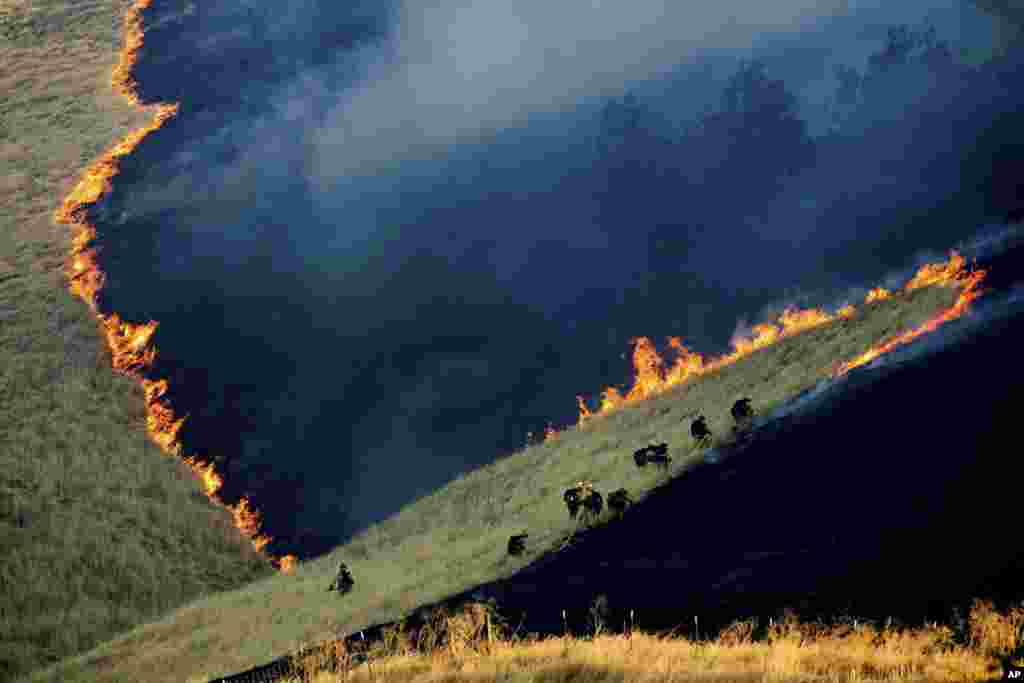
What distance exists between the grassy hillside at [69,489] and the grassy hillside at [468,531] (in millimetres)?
3769

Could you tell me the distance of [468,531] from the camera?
35.8 m

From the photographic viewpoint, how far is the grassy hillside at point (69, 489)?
41312mm

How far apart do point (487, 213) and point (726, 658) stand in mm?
58811

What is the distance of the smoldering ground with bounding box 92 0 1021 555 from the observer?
56875mm

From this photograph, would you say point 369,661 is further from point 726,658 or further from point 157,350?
point 157,350

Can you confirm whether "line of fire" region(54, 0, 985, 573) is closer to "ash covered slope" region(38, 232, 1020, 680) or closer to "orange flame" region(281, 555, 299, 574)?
"orange flame" region(281, 555, 299, 574)

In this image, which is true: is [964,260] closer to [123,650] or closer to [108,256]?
[123,650]

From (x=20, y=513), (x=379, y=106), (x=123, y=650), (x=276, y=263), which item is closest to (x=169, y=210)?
(x=276, y=263)

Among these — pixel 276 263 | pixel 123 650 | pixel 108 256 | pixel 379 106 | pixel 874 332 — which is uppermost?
pixel 379 106

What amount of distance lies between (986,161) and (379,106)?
52036 mm

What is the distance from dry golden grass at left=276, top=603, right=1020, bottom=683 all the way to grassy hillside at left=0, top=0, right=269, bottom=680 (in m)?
28.1

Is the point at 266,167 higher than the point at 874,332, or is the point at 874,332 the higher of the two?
the point at 266,167

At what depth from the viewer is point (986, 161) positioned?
2591 inches

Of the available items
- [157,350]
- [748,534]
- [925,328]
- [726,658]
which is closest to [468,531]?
[748,534]
